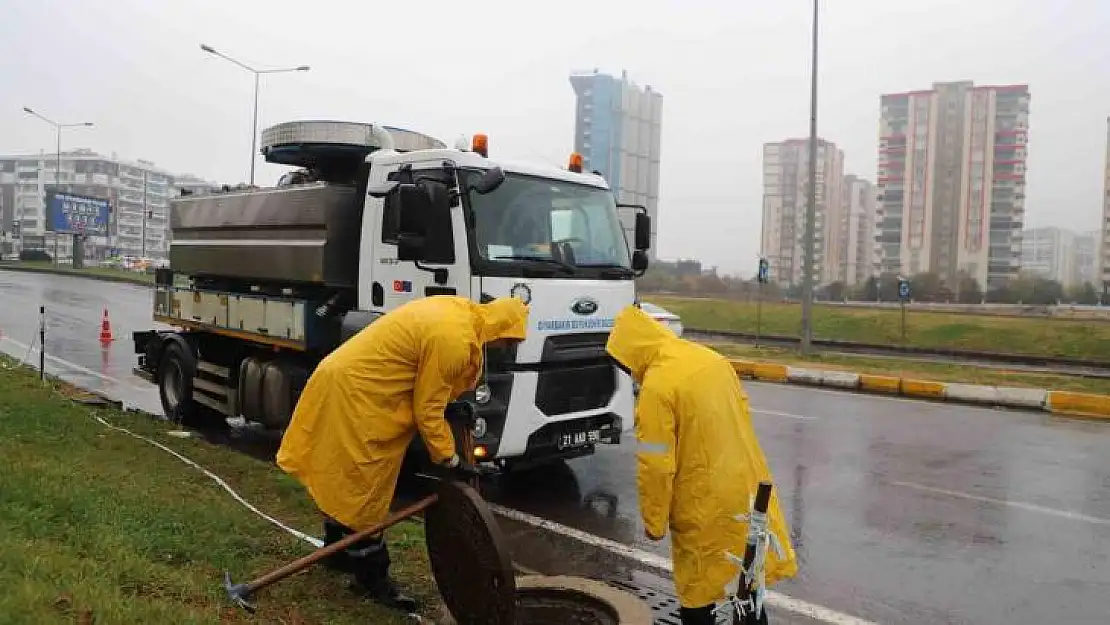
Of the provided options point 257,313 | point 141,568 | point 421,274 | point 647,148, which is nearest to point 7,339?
point 257,313

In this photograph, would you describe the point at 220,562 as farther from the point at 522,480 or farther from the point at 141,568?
the point at 522,480

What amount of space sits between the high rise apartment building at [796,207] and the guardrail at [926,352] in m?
31.3

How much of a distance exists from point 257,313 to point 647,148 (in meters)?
12.3

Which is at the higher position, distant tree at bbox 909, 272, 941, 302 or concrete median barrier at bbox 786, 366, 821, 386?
distant tree at bbox 909, 272, 941, 302

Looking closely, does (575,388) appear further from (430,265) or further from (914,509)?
(914,509)

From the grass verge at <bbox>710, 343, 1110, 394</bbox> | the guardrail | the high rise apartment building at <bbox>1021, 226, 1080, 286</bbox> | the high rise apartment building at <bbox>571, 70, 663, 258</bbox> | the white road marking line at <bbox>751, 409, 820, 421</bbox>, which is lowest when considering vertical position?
the white road marking line at <bbox>751, 409, 820, 421</bbox>

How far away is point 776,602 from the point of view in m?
4.79

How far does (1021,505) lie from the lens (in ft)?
22.7

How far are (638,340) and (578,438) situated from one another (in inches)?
116

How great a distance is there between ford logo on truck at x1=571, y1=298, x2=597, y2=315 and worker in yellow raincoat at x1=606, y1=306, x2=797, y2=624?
9.26 ft

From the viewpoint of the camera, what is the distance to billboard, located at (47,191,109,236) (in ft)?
180

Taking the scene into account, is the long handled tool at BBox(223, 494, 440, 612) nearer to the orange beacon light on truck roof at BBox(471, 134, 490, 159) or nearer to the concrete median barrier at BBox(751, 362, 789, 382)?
the orange beacon light on truck roof at BBox(471, 134, 490, 159)

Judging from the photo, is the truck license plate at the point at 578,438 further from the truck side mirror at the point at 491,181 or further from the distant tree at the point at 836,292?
the distant tree at the point at 836,292

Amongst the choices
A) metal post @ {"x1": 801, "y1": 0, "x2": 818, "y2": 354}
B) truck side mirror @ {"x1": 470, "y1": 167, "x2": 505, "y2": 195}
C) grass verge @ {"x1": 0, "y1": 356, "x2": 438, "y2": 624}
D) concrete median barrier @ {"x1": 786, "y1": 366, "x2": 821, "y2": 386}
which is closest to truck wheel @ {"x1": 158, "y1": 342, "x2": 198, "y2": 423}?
grass verge @ {"x1": 0, "y1": 356, "x2": 438, "y2": 624}
